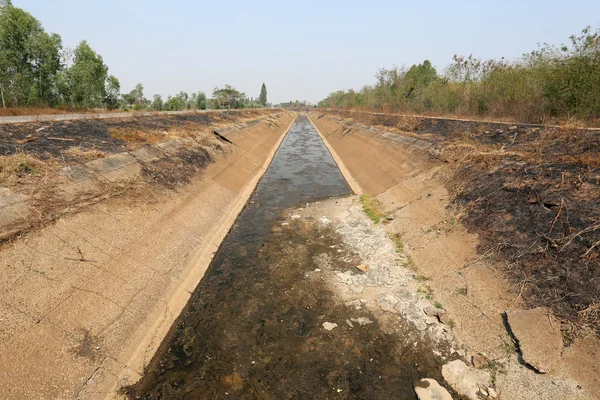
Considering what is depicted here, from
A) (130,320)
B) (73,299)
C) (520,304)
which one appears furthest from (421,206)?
(73,299)

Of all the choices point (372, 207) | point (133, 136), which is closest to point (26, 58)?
point (133, 136)

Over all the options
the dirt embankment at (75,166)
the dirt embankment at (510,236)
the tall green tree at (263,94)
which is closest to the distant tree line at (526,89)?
the dirt embankment at (510,236)

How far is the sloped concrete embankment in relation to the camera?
490 centimetres

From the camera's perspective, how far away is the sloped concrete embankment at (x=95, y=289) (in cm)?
490

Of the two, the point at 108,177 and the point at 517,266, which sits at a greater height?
the point at 108,177

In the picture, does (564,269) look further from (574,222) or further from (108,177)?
(108,177)

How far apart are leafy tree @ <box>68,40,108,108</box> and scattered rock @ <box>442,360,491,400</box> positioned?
41.6 metres

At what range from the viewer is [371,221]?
12656 millimetres

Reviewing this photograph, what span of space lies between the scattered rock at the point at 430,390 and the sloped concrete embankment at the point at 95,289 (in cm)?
519

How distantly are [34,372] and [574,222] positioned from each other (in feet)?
36.1

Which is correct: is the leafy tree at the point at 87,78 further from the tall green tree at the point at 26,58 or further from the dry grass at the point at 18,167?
the dry grass at the point at 18,167

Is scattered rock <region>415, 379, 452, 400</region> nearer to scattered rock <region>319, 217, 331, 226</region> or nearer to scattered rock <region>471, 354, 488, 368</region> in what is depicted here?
scattered rock <region>471, 354, 488, 368</region>

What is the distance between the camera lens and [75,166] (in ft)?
31.4

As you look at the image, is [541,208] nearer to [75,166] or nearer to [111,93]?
[75,166]
